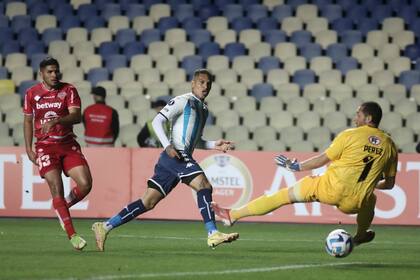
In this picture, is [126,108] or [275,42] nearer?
[126,108]

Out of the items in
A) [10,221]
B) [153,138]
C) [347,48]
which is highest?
[347,48]

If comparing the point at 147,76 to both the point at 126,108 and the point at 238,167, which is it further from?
the point at 238,167

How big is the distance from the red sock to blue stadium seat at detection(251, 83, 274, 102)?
32.3 ft

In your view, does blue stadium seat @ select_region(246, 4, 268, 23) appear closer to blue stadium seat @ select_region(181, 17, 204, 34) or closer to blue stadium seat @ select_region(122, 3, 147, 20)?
blue stadium seat @ select_region(181, 17, 204, 34)

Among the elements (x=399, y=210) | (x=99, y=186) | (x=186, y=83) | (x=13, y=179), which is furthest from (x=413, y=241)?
(x=186, y=83)

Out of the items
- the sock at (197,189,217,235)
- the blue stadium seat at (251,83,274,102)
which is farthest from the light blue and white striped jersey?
the blue stadium seat at (251,83,274,102)

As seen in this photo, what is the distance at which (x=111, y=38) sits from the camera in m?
22.3

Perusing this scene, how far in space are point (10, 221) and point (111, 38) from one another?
22.8 feet

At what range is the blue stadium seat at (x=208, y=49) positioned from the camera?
21.7 metres

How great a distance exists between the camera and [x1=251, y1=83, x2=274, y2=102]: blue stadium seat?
2056 cm

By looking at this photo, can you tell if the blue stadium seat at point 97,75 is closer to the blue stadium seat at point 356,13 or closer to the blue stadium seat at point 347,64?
the blue stadium seat at point 347,64

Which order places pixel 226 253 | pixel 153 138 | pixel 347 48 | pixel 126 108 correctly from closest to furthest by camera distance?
pixel 226 253
pixel 153 138
pixel 126 108
pixel 347 48

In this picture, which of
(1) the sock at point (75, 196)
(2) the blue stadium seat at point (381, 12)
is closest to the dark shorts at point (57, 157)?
(1) the sock at point (75, 196)

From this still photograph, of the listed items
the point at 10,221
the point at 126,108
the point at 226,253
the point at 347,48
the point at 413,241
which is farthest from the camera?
the point at 347,48
